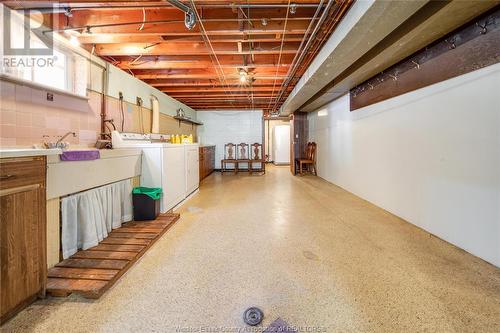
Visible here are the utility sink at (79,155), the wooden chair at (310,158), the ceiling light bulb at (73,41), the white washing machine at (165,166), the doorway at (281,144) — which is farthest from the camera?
the doorway at (281,144)

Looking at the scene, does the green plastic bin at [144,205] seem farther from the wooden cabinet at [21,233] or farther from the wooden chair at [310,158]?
the wooden chair at [310,158]

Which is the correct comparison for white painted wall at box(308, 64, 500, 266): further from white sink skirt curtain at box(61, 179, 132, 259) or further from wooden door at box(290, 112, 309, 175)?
white sink skirt curtain at box(61, 179, 132, 259)

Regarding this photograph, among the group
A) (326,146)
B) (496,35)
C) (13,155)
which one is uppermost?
(496,35)

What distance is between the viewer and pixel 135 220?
2.94 m

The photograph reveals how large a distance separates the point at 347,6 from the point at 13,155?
2831 millimetres

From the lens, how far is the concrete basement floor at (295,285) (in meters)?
1.33

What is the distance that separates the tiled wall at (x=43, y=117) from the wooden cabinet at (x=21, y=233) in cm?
108

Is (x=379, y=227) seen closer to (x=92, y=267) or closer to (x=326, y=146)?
(x=92, y=267)

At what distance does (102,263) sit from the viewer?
6.12ft

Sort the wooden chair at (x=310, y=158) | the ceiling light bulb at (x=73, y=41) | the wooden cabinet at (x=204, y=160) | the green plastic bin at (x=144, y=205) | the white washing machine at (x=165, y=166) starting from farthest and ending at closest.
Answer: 1. the wooden chair at (x=310, y=158)
2. the wooden cabinet at (x=204, y=160)
3. the white washing machine at (x=165, y=166)
4. the green plastic bin at (x=144, y=205)
5. the ceiling light bulb at (x=73, y=41)

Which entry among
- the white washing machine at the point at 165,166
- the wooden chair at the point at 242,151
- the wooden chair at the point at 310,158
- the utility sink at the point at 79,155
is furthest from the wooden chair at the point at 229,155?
the utility sink at the point at 79,155

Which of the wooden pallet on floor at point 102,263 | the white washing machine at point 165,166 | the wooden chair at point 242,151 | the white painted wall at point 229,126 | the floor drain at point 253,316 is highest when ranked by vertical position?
the white painted wall at point 229,126

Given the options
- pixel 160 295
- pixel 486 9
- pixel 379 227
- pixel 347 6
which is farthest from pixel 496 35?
pixel 160 295

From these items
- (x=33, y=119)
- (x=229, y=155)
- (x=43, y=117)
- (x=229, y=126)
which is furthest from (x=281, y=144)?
(x=33, y=119)
